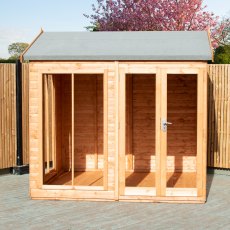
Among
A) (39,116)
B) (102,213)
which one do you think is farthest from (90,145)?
(102,213)

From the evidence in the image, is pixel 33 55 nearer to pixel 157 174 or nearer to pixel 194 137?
pixel 157 174

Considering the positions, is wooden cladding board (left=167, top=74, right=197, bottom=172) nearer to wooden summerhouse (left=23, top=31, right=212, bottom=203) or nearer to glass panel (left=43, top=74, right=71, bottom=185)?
wooden summerhouse (left=23, top=31, right=212, bottom=203)

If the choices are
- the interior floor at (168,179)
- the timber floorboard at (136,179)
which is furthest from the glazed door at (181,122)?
the timber floorboard at (136,179)

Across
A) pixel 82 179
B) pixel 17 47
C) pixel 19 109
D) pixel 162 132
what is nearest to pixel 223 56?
pixel 19 109

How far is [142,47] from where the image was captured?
26.3 feet

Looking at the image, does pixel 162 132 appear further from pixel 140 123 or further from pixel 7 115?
pixel 7 115

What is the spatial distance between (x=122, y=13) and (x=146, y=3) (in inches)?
58.2

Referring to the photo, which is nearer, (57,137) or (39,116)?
(39,116)

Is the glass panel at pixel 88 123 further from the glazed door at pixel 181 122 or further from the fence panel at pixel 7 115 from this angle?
the glazed door at pixel 181 122

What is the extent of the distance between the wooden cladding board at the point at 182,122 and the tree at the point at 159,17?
13.7 metres

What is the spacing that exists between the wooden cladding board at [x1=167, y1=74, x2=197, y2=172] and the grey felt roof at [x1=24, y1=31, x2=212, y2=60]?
4.84 ft

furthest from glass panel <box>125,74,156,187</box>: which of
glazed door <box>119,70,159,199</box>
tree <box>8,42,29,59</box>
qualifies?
tree <box>8,42,29,59</box>

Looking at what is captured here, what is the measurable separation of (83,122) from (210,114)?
Result: 9.07 ft

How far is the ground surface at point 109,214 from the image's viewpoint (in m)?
6.57
